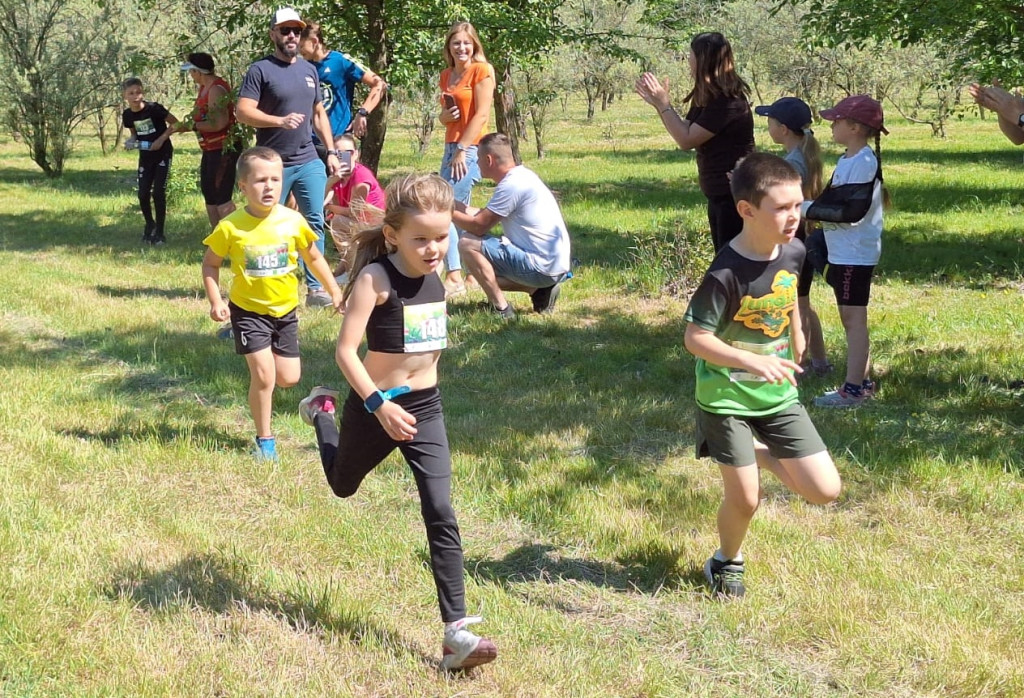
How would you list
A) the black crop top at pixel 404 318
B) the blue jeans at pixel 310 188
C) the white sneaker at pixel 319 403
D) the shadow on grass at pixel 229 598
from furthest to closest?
1. the blue jeans at pixel 310 188
2. the white sneaker at pixel 319 403
3. the shadow on grass at pixel 229 598
4. the black crop top at pixel 404 318

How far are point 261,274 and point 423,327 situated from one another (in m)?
2.10

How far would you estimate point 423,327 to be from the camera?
3.72 m

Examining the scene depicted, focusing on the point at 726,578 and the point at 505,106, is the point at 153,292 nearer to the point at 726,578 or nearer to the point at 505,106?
the point at 726,578

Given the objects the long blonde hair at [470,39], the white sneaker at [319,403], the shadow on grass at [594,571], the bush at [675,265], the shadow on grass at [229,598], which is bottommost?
the shadow on grass at [594,571]

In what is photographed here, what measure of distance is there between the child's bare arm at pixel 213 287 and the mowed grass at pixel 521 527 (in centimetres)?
75

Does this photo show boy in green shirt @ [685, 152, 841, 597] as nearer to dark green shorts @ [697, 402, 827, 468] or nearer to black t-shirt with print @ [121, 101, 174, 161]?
dark green shorts @ [697, 402, 827, 468]

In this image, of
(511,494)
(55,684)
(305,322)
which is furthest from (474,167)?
(55,684)

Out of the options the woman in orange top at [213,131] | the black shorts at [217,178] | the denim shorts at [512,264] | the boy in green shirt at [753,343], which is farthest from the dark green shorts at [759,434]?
the black shorts at [217,178]

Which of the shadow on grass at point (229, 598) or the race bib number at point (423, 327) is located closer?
the race bib number at point (423, 327)

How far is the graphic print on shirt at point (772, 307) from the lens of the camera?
12.8ft

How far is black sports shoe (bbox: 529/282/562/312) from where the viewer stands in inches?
348

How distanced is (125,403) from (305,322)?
7.17 ft

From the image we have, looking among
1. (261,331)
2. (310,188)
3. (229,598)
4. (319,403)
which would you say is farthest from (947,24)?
(229,598)

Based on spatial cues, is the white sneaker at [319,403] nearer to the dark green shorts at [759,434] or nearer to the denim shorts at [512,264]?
the dark green shorts at [759,434]
